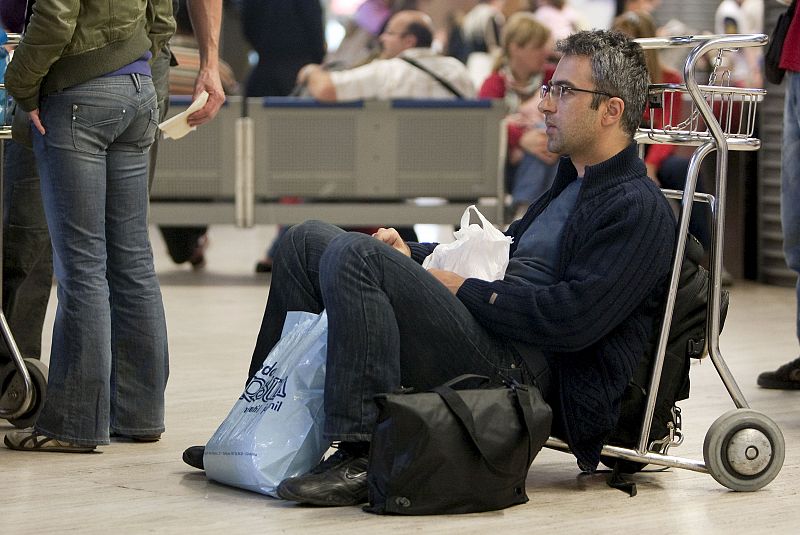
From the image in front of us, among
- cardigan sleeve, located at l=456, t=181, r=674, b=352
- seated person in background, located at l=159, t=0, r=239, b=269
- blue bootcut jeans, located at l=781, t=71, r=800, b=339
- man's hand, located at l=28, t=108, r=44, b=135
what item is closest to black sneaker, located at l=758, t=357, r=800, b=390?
blue bootcut jeans, located at l=781, t=71, r=800, b=339

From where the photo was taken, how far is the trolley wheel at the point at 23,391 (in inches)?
154

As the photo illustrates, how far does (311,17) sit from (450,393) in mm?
6193

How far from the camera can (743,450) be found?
333 centimetres

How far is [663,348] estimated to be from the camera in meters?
3.27

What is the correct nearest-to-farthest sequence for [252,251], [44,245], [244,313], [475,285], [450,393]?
1. [450,393]
2. [475,285]
3. [44,245]
4. [244,313]
5. [252,251]

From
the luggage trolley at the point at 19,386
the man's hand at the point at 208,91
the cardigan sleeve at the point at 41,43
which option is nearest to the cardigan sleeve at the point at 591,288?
the cardigan sleeve at the point at 41,43

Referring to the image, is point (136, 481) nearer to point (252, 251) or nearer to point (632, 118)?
point (632, 118)

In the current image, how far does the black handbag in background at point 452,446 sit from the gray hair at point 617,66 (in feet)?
2.36

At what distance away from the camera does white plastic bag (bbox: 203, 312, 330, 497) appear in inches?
126

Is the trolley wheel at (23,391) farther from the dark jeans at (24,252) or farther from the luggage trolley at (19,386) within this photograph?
the dark jeans at (24,252)

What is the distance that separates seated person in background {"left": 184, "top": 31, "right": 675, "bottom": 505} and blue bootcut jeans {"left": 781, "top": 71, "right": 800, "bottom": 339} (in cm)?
169

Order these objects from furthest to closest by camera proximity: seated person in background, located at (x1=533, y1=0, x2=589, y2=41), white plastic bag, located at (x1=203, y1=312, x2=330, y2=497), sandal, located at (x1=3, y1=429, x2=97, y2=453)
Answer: seated person in background, located at (x1=533, y1=0, x2=589, y2=41) < sandal, located at (x1=3, y1=429, x2=97, y2=453) < white plastic bag, located at (x1=203, y1=312, x2=330, y2=497)

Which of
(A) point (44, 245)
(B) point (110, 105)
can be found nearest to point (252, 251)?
(A) point (44, 245)

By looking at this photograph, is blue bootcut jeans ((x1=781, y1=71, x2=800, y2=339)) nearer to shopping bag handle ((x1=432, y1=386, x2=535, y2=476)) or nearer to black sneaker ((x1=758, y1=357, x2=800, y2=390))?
black sneaker ((x1=758, y1=357, x2=800, y2=390))
